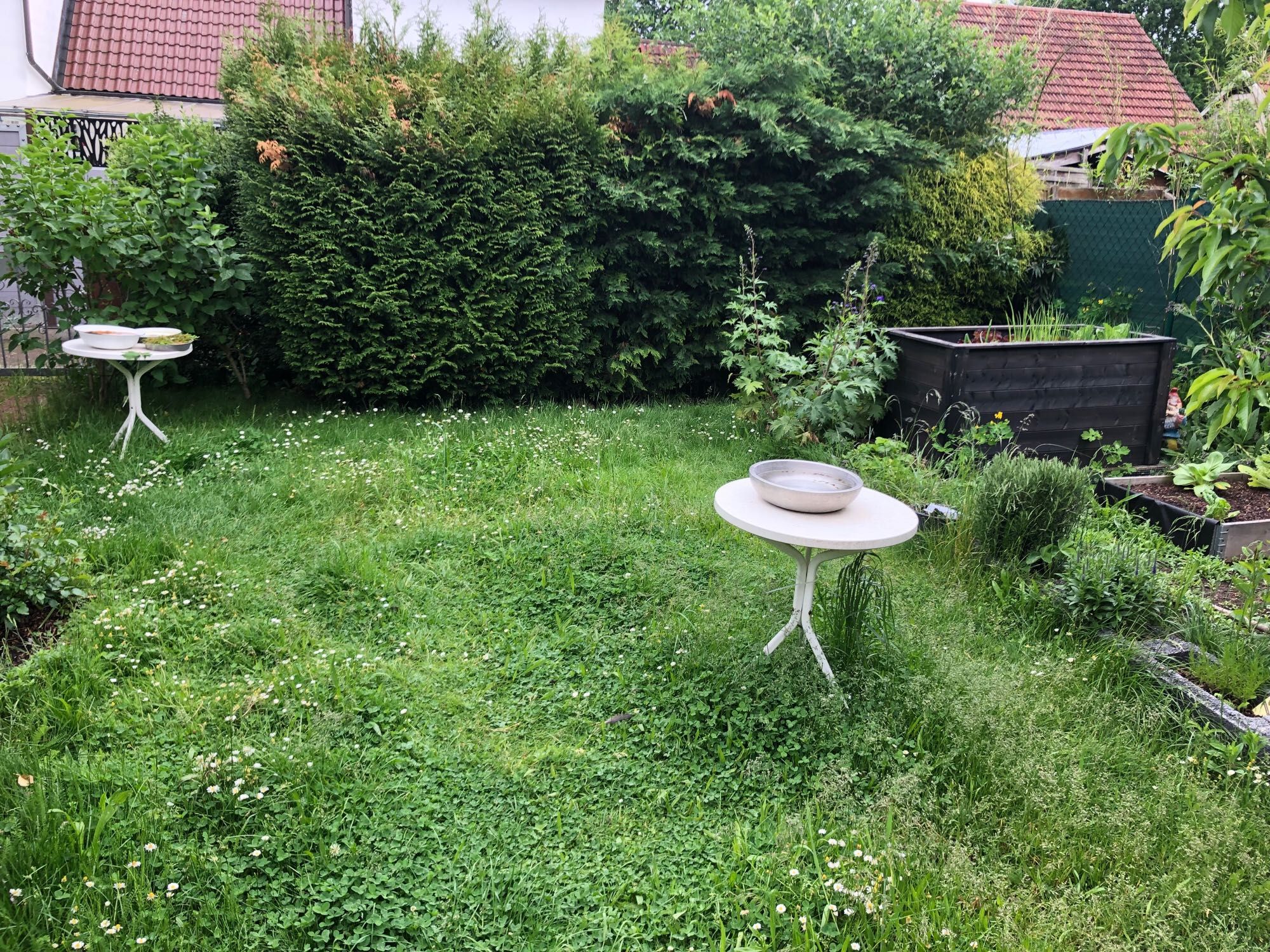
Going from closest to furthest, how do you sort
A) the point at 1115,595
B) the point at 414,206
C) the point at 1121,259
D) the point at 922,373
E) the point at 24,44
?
the point at 1115,595
the point at 922,373
the point at 414,206
the point at 1121,259
the point at 24,44

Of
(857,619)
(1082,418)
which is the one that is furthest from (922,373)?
(857,619)

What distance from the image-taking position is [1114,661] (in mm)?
3365

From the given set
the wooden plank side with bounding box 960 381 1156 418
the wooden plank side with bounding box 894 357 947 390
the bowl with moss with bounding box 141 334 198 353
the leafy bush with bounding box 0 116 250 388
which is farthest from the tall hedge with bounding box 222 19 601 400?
the wooden plank side with bounding box 960 381 1156 418

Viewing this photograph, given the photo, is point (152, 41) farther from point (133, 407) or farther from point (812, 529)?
point (812, 529)

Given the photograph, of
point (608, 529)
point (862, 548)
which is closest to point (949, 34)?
point (608, 529)

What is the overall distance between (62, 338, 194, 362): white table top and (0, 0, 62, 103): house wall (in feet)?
28.7

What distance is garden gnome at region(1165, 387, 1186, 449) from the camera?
592 cm

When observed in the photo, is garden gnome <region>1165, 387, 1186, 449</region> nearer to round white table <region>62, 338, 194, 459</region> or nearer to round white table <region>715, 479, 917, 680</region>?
round white table <region>715, 479, 917, 680</region>

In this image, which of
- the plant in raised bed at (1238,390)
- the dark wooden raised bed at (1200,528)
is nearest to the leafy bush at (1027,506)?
Answer: the dark wooden raised bed at (1200,528)

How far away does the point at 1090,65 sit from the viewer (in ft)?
55.1

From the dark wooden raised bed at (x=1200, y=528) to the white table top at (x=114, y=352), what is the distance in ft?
19.0

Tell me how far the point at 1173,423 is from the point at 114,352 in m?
7.07

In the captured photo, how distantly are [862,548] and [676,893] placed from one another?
125 cm

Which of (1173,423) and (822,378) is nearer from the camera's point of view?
(822,378)
